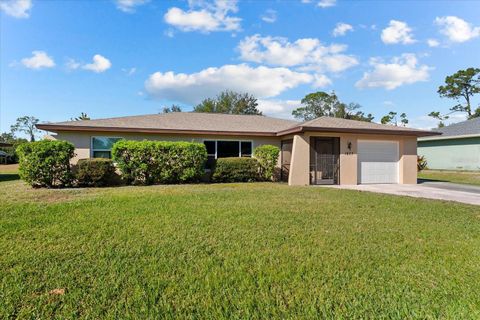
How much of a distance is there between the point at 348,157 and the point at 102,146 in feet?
39.3

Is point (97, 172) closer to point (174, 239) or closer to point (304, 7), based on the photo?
point (174, 239)

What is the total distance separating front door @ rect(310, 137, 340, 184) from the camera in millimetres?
13945

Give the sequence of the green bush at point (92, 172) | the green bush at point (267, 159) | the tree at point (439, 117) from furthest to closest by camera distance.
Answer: the tree at point (439, 117), the green bush at point (267, 159), the green bush at point (92, 172)

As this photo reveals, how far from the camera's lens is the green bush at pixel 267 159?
543 inches

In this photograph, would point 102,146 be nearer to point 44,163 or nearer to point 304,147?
point 44,163

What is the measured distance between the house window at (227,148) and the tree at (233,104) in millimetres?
27145

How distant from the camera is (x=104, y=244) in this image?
4.44 metres

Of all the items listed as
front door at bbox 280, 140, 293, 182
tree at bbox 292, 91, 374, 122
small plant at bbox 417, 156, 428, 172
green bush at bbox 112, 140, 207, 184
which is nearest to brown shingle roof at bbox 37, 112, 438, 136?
front door at bbox 280, 140, 293, 182

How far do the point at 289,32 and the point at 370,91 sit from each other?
21.3 metres

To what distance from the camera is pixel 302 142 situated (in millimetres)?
13164

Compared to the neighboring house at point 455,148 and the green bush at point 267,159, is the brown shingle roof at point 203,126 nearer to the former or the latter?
the green bush at point 267,159

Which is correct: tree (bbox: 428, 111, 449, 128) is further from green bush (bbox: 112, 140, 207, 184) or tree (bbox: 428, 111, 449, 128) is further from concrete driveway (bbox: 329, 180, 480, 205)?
green bush (bbox: 112, 140, 207, 184)

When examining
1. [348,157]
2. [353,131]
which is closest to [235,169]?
[348,157]

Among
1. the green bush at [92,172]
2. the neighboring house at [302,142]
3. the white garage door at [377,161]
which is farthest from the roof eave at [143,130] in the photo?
the white garage door at [377,161]
